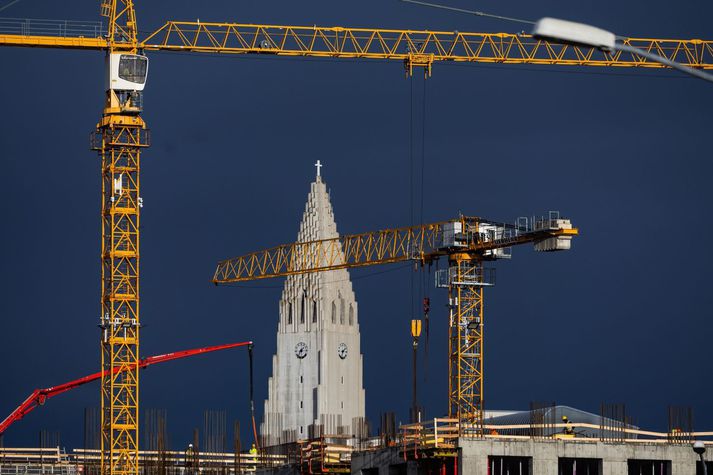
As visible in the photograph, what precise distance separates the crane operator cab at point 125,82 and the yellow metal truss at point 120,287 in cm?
82

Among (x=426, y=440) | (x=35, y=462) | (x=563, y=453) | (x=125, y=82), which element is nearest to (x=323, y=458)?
(x=426, y=440)

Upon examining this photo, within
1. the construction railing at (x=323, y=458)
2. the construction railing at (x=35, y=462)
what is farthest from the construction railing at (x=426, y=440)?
the construction railing at (x=35, y=462)

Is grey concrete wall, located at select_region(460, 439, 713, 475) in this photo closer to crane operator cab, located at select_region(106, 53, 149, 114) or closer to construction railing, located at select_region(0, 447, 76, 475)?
crane operator cab, located at select_region(106, 53, 149, 114)

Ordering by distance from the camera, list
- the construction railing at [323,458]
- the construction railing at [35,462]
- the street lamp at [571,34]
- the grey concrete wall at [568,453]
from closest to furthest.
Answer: the street lamp at [571,34] < the grey concrete wall at [568,453] < the construction railing at [323,458] < the construction railing at [35,462]

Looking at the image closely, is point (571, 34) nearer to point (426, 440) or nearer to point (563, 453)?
point (563, 453)

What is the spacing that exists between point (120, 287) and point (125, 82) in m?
14.8

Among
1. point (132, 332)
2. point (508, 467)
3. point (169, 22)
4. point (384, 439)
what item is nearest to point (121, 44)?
point (169, 22)

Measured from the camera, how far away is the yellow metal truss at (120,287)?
415 ft

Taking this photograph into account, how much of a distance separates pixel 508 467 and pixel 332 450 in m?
24.6

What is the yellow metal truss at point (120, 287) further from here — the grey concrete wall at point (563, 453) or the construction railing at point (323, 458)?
the grey concrete wall at point (563, 453)

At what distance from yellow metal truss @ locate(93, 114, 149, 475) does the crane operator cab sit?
0.82m

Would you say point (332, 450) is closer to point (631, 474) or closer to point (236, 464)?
point (236, 464)

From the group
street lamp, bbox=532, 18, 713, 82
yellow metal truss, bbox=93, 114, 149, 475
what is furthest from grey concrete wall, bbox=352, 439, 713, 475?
street lamp, bbox=532, 18, 713, 82

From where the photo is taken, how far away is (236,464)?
423 feet
